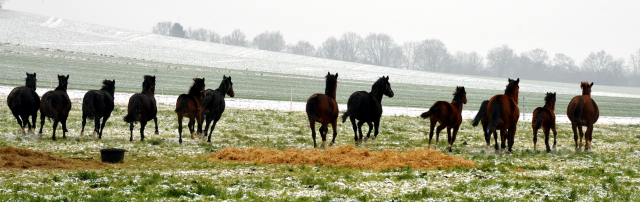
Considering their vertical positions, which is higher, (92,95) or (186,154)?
(92,95)

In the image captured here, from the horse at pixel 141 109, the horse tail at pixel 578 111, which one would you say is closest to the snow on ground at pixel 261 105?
the horse at pixel 141 109

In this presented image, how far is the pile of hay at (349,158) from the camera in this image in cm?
1153

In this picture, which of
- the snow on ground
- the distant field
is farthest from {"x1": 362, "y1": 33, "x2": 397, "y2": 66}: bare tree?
the snow on ground

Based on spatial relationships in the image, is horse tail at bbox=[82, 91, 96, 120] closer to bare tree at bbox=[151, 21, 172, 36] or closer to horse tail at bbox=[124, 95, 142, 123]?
horse tail at bbox=[124, 95, 142, 123]

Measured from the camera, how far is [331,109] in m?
15.1

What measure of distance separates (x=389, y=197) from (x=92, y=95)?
1119 cm

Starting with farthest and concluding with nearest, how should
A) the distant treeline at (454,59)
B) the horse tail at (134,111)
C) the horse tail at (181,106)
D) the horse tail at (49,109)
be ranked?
the distant treeline at (454,59) < the horse tail at (181,106) < the horse tail at (134,111) < the horse tail at (49,109)

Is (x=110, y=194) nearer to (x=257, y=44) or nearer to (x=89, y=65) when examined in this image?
(x=89, y=65)

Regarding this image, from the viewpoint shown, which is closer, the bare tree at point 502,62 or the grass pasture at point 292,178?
the grass pasture at point 292,178

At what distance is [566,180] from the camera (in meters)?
9.75

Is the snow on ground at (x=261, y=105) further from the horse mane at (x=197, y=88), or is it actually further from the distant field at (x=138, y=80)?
the horse mane at (x=197, y=88)

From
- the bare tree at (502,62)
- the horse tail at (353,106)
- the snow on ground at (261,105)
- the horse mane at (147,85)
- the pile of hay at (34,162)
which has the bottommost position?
the snow on ground at (261,105)

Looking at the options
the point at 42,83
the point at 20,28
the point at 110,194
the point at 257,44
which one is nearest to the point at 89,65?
the point at 42,83

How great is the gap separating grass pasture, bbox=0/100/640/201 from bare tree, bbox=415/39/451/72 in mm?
127250
